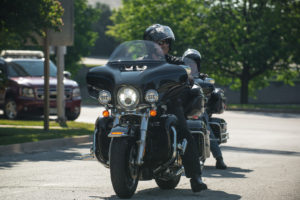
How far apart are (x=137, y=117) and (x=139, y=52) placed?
2.50ft

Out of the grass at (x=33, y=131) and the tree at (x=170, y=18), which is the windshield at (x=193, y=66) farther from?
the tree at (x=170, y=18)

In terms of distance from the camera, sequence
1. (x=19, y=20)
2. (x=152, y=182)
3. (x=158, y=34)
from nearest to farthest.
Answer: (x=158, y=34)
(x=152, y=182)
(x=19, y=20)

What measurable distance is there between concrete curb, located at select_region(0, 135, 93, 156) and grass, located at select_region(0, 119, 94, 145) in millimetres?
301

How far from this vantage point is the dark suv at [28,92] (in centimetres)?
1859

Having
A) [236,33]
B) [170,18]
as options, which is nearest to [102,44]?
[170,18]

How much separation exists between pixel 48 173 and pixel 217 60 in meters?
29.7

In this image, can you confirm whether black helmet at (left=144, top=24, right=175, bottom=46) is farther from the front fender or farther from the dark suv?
the dark suv

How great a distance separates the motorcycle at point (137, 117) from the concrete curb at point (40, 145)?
505 centimetres

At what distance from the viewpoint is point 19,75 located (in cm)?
1962

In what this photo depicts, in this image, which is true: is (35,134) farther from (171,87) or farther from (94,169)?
(171,87)

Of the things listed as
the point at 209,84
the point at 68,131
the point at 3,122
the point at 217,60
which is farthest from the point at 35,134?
the point at 217,60

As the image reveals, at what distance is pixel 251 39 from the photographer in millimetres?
35562

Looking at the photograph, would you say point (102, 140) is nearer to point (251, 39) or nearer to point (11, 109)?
point (11, 109)

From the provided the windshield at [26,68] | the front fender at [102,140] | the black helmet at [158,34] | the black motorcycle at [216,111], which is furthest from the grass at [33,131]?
the front fender at [102,140]
